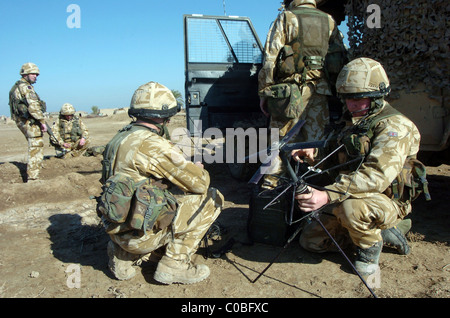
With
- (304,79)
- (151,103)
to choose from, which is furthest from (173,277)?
(304,79)

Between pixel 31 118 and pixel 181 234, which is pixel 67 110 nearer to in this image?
pixel 31 118

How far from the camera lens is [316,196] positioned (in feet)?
8.55

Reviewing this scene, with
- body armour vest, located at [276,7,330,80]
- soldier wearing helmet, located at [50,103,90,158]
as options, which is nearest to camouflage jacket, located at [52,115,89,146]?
soldier wearing helmet, located at [50,103,90,158]

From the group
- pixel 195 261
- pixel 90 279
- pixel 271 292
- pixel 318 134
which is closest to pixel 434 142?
pixel 318 134

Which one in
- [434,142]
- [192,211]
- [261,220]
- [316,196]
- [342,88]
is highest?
[342,88]

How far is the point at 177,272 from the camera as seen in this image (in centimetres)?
292

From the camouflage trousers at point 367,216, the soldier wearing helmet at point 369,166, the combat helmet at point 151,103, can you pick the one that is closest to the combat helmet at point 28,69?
the combat helmet at point 151,103

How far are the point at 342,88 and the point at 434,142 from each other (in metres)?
1.37

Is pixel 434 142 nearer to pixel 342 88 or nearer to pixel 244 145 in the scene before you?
pixel 342 88

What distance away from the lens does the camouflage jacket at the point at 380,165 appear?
2.67m

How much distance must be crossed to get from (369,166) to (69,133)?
7.57m

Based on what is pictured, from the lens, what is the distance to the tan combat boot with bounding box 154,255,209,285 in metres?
2.89

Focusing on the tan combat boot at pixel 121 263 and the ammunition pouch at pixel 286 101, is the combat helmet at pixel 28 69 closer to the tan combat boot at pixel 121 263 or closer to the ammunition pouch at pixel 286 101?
the ammunition pouch at pixel 286 101

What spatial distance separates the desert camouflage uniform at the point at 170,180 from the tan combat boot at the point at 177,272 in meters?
0.06
